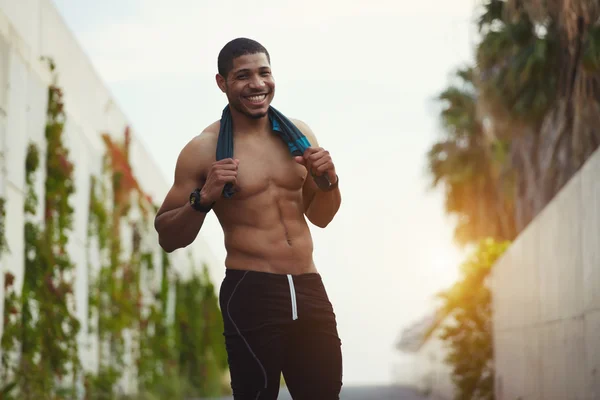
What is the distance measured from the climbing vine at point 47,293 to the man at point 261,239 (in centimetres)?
582

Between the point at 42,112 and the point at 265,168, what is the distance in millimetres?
7679

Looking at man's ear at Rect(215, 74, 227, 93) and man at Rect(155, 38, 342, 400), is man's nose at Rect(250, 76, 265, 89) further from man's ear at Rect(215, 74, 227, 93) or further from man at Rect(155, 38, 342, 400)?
man's ear at Rect(215, 74, 227, 93)

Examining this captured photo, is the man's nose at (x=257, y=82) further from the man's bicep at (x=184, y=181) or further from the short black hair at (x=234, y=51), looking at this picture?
the man's bicep at (x=184, y=181)

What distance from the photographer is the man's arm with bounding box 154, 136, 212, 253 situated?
4.21 metres

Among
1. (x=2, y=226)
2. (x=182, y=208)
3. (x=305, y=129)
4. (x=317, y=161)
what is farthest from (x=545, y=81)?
(x=182, y=208)

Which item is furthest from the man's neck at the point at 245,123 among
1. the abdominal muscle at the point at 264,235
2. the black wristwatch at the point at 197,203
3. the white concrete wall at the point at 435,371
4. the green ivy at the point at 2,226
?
the white concrete wall at the point at 435,371

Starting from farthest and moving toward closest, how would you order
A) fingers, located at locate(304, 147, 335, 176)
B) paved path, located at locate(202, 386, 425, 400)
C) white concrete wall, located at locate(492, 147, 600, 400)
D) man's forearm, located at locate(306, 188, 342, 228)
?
paved path, located at locate(202, 386, 425, 400), white concrete wall, located at locate(492, 147, 600, 400), man's forearm, located at locate(306, 188, 342, 228), fingers, located at locate(304, 147, 335, 176)

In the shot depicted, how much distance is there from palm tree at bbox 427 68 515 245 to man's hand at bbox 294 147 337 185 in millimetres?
19043

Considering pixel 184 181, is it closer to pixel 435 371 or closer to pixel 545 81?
pixel 545 81

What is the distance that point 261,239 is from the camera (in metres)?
4.32

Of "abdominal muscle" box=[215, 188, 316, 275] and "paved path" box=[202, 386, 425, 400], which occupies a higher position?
"abdominal muscle" box=[215, 188, 316, 275]

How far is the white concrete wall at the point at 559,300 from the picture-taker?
6.70 metres

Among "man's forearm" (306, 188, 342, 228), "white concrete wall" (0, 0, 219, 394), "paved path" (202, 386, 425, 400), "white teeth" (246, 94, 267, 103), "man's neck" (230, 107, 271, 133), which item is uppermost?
"white concrete wall" (0, 0, 219, 394)

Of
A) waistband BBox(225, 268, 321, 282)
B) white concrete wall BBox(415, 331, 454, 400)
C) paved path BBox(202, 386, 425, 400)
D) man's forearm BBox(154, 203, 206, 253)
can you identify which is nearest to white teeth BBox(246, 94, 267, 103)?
man's forearm BBox(154, 203, 206, 253)
